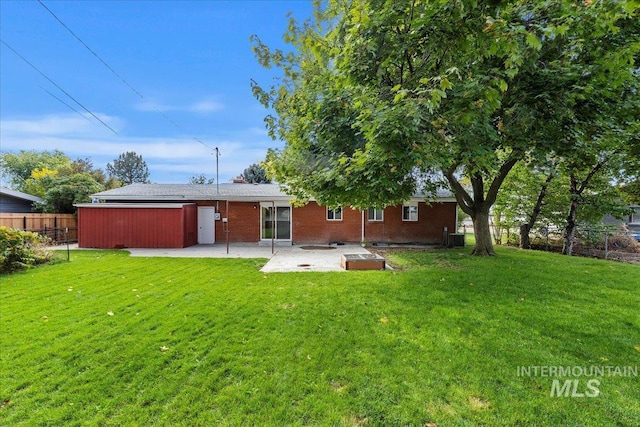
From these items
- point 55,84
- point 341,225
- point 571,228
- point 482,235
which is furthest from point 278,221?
point 571,228

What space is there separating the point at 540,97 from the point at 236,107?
15706mm

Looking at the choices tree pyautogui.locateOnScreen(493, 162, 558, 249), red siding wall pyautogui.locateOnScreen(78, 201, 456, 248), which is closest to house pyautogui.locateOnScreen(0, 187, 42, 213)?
red siding wall pyautogui.locateOnScreen(78, 201, 456, 248)

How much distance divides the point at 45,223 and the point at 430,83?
17.6 metres

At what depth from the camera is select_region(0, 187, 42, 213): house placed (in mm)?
15948

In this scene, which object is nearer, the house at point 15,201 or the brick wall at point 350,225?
the brick wall at point 350,225

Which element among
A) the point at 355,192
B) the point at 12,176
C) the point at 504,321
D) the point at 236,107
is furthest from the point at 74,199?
the point at 12,176

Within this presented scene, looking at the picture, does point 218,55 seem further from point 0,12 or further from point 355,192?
point 355,192

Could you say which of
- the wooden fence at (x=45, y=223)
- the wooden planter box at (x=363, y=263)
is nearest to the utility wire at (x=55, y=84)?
the wooden fence at (x=45, y=223)

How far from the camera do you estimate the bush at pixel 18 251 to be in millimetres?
7875

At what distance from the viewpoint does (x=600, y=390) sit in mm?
2779

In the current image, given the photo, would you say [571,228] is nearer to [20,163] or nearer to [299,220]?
[299,220]

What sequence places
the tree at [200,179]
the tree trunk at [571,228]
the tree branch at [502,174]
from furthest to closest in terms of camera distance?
the tree at [200,179]
the tree trunk at [571,228]
the tree branch at [502,174]

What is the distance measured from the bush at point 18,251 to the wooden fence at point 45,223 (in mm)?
4891

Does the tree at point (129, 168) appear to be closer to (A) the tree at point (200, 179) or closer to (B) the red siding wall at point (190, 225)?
(A) the tree at point (200, 179)
